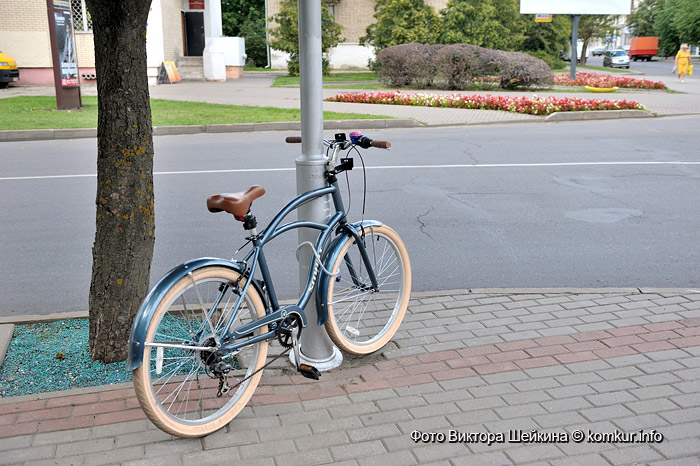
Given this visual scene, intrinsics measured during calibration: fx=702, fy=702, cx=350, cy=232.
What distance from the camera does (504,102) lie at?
19.1m

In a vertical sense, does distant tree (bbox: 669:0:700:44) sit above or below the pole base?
A: above

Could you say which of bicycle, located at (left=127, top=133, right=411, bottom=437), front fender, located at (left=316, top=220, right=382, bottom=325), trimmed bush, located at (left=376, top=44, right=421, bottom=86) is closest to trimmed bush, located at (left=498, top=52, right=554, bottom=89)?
trimmed bush, located at (left=376, top=44, right=421, bottom=86)

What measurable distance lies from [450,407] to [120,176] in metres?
2.22

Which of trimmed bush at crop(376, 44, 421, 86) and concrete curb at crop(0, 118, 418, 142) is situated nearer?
concrete curb at crop(0, 118, 418, 142)

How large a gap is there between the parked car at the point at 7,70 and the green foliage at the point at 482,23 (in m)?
18.5

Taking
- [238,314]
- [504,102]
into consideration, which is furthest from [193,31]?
[238,314]

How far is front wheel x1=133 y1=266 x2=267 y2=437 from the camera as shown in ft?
10.4

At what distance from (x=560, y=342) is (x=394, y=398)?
1.31m

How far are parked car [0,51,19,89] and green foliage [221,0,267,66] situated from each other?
77.0 feet

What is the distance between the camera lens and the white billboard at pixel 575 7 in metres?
29.9

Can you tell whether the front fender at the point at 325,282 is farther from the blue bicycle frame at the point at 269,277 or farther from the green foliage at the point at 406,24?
the green foliage at the point at 406,24

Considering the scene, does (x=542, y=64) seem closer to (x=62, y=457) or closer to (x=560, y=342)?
(x=560, y=342)

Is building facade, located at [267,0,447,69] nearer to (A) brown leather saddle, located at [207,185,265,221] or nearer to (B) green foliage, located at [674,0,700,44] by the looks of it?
(B) green foliage, located at [674,0,700,44]

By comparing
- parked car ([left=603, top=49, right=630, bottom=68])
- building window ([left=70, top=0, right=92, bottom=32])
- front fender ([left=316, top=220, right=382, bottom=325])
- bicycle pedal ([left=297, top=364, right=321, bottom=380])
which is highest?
building window ([left=70, top=0, right=92, bottom=32])
